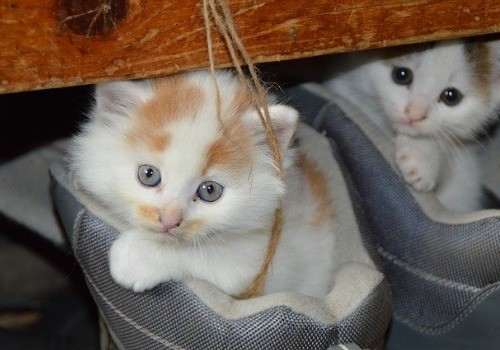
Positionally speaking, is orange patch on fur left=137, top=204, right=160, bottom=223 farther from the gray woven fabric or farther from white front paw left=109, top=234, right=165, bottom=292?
the gray woven fabric

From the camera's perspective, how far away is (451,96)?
1.87 metres

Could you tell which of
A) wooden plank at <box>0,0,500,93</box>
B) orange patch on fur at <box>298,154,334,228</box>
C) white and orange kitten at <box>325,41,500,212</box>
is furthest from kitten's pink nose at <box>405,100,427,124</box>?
wooden plank at <box>0,0,500,93</box>

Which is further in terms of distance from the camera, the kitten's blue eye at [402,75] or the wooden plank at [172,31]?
the kitten's blue eye at [402,75]

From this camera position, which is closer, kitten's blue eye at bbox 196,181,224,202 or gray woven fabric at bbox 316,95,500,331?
kitten's blue eye at bbox 196,181,224,202

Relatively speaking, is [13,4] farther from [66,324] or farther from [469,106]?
[469,106]

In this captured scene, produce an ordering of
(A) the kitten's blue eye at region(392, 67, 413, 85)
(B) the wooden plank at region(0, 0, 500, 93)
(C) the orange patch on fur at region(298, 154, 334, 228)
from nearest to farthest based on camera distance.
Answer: (B) the wooden plank at region(0, 0, 500, 93), (C) the orange patch on fur at region(298, 154, 334, 228), (A) the kitten's blue eye at region(392, 67, 413, 85)

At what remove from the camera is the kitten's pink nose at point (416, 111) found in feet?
5.97

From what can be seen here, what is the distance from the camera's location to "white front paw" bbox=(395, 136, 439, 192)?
179cm

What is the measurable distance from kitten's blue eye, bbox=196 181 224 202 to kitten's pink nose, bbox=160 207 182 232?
60 millimetres

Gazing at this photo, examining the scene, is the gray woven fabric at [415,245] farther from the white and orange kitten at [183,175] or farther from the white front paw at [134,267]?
the white front paw at [134,267]

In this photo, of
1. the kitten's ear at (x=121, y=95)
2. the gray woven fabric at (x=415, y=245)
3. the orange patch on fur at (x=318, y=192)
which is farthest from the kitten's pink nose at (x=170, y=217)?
the gray woven fabric at (x=415, y=245)

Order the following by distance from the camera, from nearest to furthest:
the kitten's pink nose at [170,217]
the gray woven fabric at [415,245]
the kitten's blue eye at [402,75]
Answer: the kitten's pink nose at [170,217] < the gray woven fabric at [415,245] < the kitten's blue eye at [402,75]

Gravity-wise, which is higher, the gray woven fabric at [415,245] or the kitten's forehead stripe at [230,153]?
the kitten's forehead stripe at [230,153]

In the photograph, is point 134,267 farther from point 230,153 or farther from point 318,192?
point 318,192
